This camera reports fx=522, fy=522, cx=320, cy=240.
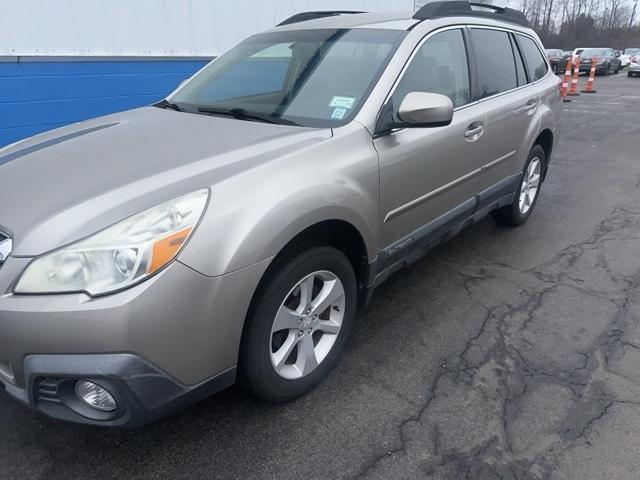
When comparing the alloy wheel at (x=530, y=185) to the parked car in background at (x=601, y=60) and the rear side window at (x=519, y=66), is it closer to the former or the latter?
the rear side window at (x=519, y=66)

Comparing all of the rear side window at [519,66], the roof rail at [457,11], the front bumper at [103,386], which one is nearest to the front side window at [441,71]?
the roof rail at [457,11]

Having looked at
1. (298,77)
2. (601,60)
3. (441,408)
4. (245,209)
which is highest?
(298,77)

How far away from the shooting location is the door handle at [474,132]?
3.28 metres

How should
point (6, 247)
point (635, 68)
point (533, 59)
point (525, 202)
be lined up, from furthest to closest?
1. point (635, 68)
2. point (525, 202)
3. point (533, 59)
4. point (6, 247)

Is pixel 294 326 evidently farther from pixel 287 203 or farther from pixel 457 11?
pixel 457 11

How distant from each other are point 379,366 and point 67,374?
5.10 feet

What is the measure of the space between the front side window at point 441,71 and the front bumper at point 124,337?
152 centimetres

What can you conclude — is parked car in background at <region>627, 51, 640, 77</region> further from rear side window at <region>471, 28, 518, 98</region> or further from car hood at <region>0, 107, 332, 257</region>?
car hood at <region>0, 107, 332, 257</region>

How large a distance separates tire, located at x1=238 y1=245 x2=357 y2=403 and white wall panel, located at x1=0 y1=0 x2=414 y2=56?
449 centimetres

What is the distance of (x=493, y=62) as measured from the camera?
3777 mm

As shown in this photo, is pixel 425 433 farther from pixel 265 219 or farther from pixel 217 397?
pixel 265 219

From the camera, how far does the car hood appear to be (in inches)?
72.1

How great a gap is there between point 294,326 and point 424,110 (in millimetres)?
1209

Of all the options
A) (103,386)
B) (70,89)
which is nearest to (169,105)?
(103,386)
